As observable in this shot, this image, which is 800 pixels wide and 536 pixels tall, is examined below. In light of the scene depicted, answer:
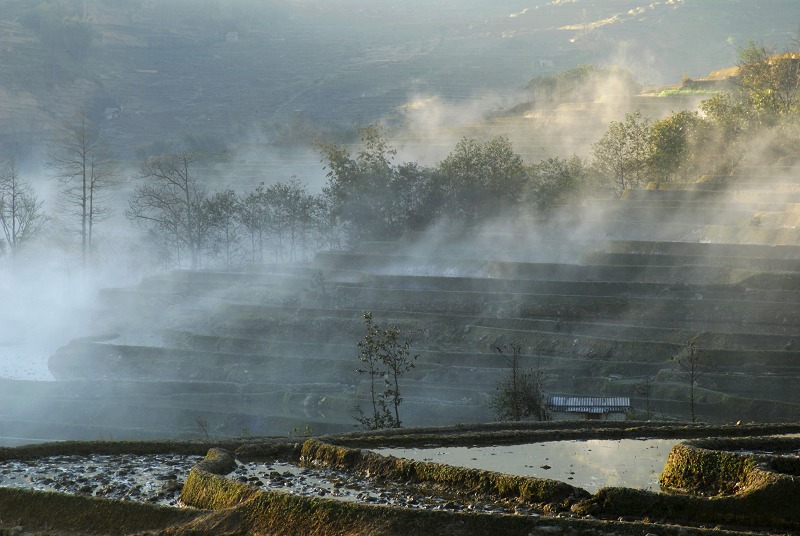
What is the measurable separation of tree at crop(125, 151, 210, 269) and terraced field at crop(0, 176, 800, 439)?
876 cm

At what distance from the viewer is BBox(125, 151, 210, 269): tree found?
5897cm

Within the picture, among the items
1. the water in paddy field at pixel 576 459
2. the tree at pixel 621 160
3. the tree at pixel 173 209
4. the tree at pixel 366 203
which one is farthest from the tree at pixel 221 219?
the water in paddy field at pixel 576 459

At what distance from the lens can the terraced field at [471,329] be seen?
105 feet

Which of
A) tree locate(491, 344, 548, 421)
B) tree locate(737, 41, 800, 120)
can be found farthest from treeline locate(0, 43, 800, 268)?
tree locate(491, 344, 548, 421)

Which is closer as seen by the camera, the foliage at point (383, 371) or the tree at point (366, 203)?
the foliage at point (383, 371)

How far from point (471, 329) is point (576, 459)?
23.8m

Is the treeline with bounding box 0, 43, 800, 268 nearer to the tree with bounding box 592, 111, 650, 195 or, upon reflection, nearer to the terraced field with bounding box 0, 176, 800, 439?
the tree with bounding box 592, 111, 650, 195

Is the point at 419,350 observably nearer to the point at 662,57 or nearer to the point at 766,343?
the point at 766,343

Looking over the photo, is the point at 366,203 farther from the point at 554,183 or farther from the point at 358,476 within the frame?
the point at 358,476

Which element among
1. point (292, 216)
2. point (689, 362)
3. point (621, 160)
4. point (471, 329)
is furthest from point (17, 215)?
point (689, 362)

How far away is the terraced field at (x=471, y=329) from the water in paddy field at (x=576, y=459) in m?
13.2

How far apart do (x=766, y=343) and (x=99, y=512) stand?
23.3 m

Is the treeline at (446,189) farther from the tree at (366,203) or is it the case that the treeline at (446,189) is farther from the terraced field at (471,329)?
the terraced field at (471,329)

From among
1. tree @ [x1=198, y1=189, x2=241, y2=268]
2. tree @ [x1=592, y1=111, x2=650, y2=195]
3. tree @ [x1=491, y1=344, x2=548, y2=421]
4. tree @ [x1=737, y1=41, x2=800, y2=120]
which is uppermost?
tree @ [x1=737, y1=41, x2=800, y2=120]
